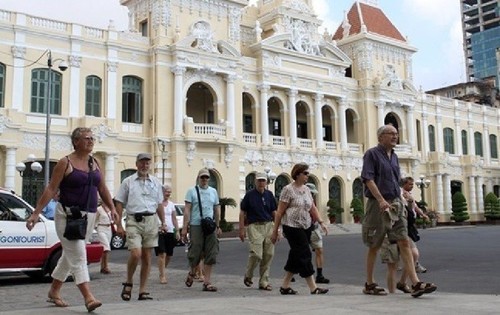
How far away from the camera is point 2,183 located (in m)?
27.9

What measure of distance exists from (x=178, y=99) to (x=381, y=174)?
25835 millimetres

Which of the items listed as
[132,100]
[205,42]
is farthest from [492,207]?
[132,100]

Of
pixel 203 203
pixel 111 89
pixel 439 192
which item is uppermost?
pixel 111 89

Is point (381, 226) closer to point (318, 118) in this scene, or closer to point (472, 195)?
point (318, 118)

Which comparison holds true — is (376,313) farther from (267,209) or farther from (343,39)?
(343,39)

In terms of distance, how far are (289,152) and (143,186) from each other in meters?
30.5

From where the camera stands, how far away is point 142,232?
7961 mm

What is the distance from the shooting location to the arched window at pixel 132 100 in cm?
3250

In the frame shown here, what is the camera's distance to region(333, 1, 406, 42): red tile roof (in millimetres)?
46594

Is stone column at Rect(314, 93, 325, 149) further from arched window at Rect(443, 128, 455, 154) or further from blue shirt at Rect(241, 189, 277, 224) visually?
blue shirt at Rect(241, 189, 277, 224)

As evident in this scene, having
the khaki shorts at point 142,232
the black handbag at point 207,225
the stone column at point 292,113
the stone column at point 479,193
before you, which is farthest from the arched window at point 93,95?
the stone column at point 479,193

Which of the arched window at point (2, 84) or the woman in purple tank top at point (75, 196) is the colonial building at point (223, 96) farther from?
the woman in purple tank top at point (75, 196)

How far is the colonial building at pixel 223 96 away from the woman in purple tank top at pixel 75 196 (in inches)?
703

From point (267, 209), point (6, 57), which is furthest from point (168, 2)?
point (267, 209)
